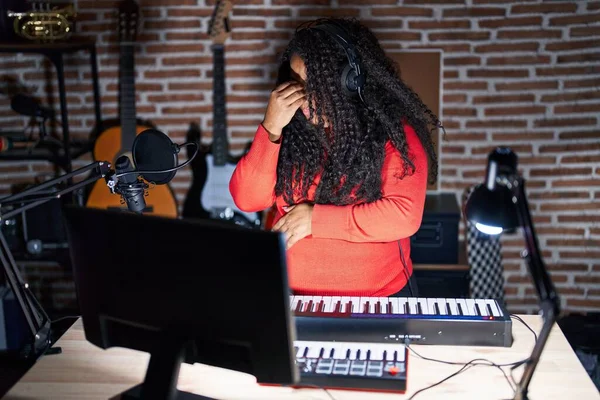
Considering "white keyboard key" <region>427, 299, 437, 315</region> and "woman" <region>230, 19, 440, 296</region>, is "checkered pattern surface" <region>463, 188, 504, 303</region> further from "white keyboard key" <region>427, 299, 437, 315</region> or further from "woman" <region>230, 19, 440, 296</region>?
"white keyboard key" <region>427, 299, 437, 315</region>

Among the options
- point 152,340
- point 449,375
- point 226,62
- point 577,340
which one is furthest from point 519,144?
point 152,340

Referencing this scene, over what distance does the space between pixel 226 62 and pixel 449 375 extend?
2488 mm

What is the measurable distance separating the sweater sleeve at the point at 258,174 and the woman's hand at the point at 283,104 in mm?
80

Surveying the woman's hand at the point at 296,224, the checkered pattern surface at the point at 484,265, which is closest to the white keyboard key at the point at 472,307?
the woman's hand at the point at 296,224

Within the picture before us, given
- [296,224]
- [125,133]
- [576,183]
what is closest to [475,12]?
[576,183]

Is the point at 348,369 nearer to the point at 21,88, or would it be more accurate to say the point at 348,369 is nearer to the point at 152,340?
the point at 152,340

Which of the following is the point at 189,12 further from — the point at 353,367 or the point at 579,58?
the point at 353,367

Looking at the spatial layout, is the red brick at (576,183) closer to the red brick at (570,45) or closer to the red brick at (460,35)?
the red brick at (570,45)

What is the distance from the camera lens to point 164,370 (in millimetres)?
1336

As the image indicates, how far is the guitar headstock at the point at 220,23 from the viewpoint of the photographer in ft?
11.3

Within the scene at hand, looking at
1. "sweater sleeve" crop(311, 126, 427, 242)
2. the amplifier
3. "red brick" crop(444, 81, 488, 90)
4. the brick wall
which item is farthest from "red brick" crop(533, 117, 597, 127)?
"sweater sleeve" crop(311, 126, 427, 242)

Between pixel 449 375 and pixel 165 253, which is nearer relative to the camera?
pixel 165 253

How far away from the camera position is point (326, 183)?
82.1 inches

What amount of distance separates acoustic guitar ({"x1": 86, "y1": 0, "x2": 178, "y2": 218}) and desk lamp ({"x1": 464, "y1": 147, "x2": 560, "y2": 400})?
96.0 inches
